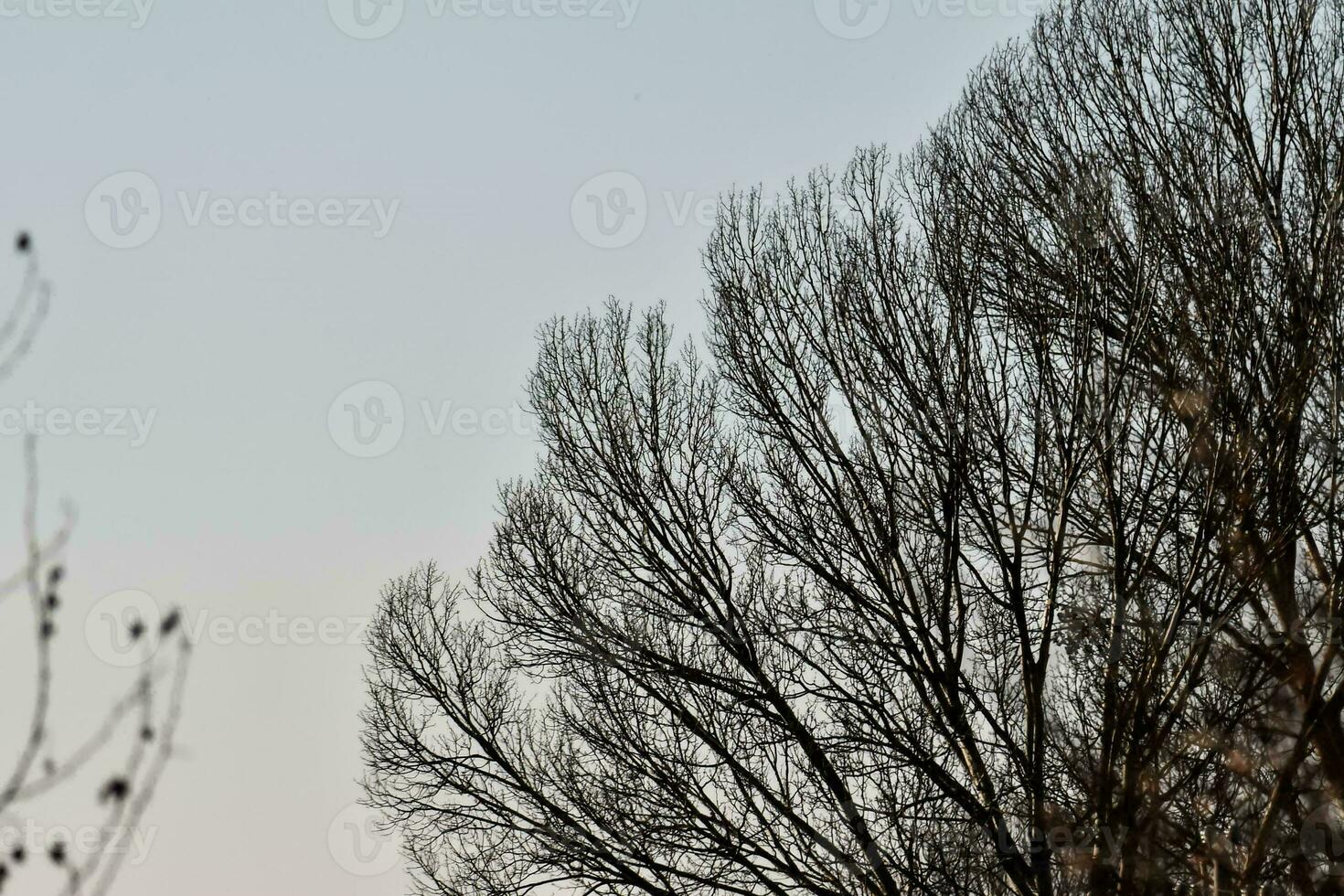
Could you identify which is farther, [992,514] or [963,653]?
[963,653]

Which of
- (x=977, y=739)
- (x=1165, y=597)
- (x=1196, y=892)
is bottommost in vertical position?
(x=1196, y=892)

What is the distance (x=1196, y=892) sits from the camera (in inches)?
279

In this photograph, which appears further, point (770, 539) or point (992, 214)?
point (992, 214)

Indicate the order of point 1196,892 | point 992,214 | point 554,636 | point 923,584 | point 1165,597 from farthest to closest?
point 992,214
point 554,636
point 1165,597
point 923,584
point 1196,892

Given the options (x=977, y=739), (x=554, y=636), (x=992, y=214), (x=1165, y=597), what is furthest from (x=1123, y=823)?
(x=992, y=214)

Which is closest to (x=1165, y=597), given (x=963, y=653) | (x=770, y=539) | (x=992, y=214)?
(x=963, y=653)

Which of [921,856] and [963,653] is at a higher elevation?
[963,653]

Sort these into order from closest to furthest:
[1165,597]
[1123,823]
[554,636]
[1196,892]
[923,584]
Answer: [1123,823] < [1196,892] < [923,584] < [1165,597] < [554,636]

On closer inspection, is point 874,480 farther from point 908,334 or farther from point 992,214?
point 992,214

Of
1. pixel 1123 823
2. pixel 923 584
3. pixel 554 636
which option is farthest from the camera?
pixel 554 636

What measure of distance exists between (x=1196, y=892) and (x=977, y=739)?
5.04 feet

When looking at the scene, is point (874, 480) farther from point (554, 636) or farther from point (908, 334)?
point (554, 636)

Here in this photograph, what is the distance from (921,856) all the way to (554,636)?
3.00 metres

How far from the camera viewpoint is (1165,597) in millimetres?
8172
